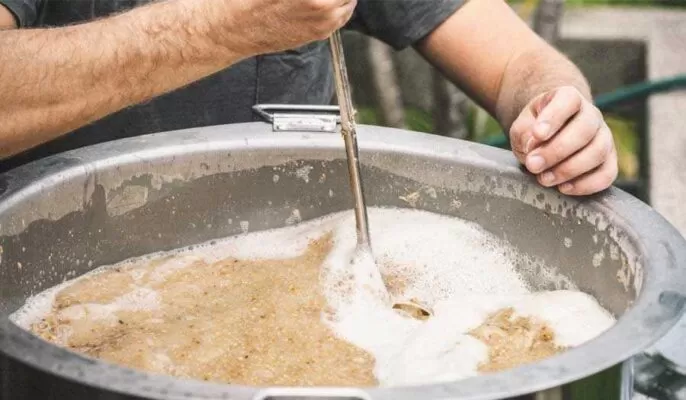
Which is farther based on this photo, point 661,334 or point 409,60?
point 409,60

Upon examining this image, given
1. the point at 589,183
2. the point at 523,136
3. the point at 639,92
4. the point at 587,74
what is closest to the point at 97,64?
the point at 523,136

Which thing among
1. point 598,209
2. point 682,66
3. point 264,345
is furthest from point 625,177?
point 264,345

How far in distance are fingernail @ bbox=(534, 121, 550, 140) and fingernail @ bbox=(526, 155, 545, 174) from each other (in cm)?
4

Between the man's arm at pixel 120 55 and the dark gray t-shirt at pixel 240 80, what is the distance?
14.6 inches

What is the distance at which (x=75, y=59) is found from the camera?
5.63 ft

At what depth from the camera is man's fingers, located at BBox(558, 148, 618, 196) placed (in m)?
1.76

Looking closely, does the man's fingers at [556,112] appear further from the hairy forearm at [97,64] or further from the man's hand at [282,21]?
the hairy forearm at [97,64]

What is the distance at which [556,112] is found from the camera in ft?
5.95

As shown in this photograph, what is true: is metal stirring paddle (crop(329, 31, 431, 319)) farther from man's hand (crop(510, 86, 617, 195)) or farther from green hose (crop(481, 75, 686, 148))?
green hose (crop(481, 75, 686, 148))

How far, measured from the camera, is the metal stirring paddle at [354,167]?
68.4 inches

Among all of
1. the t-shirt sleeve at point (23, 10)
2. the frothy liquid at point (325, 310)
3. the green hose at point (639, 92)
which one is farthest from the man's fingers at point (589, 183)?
the green hose at point (639, 92)

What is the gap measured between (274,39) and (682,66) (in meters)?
2.74

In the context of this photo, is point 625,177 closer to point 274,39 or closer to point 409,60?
point 409,60

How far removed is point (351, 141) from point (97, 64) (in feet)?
1.42
